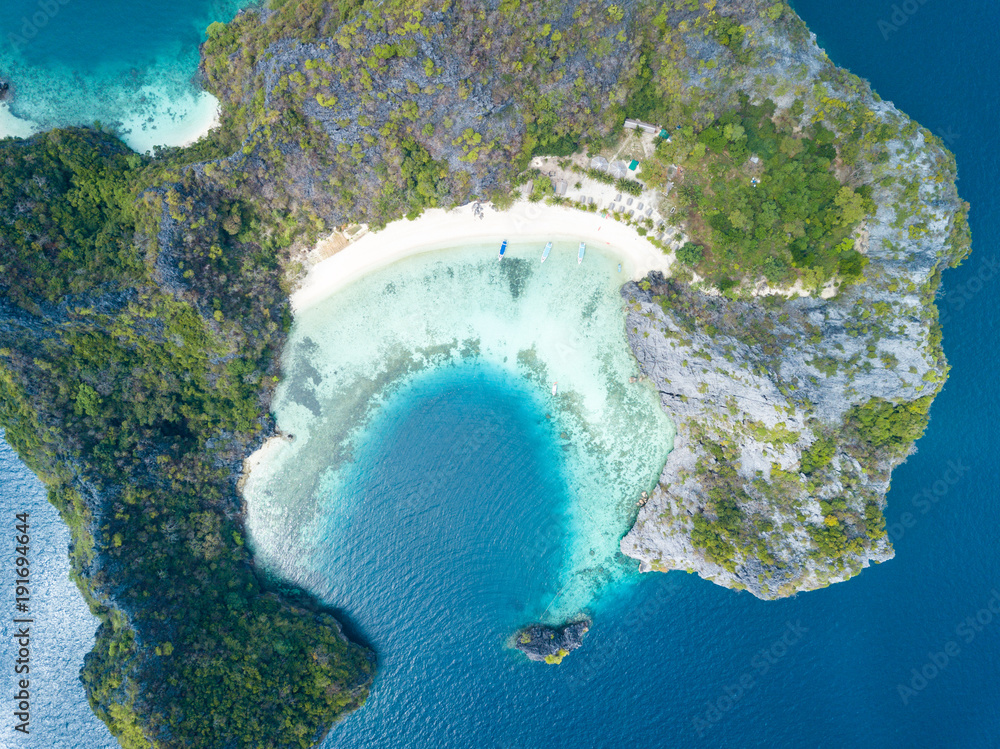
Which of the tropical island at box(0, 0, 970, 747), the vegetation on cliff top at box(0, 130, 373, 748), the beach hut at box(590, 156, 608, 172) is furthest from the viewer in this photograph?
the beach hut at box(590, 156, 608, 172)

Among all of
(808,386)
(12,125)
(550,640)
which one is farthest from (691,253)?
(12,125)

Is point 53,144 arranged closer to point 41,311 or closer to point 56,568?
point 41,311

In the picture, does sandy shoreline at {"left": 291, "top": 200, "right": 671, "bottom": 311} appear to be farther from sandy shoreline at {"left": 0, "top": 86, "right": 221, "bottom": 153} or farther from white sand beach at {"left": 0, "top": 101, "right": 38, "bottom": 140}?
white sand beach at {"left": 0, "top": 101, "right": 38, "bottom": 140}

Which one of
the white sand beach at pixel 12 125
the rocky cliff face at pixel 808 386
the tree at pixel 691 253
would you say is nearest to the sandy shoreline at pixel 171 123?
the white sand beach at pixel 12 125

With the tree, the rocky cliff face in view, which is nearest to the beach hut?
the tree

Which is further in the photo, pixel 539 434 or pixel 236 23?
pixel 539 434

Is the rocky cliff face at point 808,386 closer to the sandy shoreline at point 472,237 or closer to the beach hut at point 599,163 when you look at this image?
the sandy shoreline at point 472,237

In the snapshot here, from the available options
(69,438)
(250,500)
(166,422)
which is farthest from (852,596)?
(69,438)
